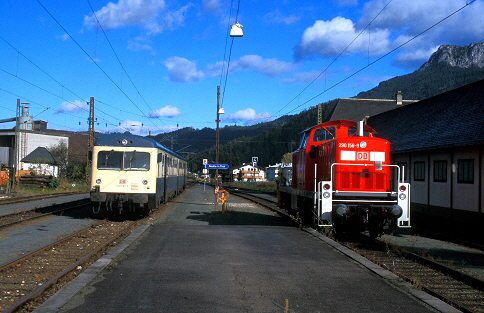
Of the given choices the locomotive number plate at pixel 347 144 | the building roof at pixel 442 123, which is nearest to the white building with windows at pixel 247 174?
the building roof at pixel 442 123

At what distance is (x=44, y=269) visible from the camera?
8477 mm

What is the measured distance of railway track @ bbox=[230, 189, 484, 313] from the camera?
665 centimetres

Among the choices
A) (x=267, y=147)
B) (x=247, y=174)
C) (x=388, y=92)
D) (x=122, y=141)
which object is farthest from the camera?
(x=267, y=147)

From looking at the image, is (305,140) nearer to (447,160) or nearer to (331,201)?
(331,201)

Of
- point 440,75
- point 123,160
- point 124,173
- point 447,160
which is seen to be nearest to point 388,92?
point 440,75

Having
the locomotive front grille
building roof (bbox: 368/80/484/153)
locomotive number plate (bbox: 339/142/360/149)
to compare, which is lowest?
the locomotive front grille

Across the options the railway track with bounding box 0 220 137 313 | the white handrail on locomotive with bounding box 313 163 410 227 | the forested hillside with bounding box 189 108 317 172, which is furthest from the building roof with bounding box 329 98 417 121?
the forested hillside with bounding box 189 108 317 172

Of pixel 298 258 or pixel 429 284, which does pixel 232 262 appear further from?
pixel 429 284

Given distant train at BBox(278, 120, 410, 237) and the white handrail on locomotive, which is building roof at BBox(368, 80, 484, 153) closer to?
distant train at BBox(278, 120, 410, 237)

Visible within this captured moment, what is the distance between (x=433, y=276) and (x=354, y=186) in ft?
14.9

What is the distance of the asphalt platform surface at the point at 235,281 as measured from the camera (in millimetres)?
5902

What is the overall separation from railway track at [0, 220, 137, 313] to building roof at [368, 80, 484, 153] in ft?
36.2

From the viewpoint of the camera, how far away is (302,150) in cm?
1552

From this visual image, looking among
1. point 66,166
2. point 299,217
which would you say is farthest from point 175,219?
point 66,166
